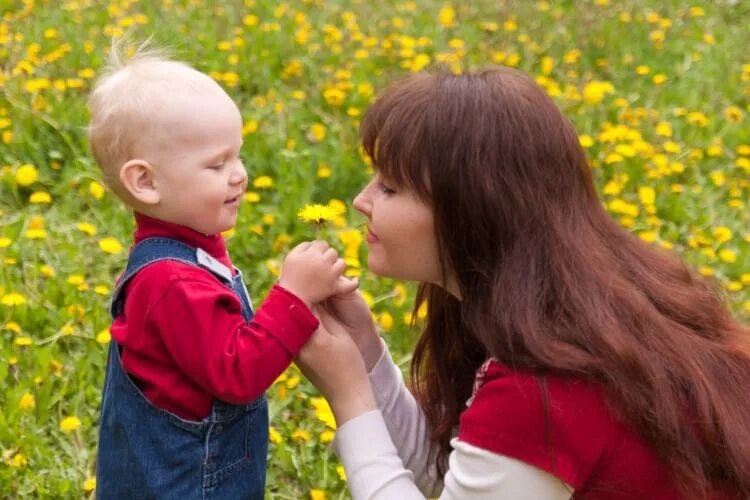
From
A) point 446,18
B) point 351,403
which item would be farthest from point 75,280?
point 446,18

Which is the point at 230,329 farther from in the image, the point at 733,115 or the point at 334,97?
the point at 733,115

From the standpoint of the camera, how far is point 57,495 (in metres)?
2.42

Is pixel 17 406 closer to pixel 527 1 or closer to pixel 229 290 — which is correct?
pixel 229 290

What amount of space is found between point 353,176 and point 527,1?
2.19 meters

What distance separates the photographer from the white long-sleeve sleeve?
5.36 ft

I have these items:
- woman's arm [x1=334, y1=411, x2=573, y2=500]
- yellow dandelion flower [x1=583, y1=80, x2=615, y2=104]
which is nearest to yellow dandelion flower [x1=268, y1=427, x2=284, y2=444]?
woman's arm [x1=334, y1=411, x2=573, y2=500]

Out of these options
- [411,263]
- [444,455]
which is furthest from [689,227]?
[411,263]

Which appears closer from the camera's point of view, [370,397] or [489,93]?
[489,93]

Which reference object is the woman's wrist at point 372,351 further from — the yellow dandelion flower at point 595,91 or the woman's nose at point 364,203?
the yellow dandelion flower at point 595,91

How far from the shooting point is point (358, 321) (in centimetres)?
201

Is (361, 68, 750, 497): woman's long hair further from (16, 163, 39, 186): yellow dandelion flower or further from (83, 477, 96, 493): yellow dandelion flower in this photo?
(16, 163, 39, 186): yellow dandelion flower

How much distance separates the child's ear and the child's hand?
222 mm

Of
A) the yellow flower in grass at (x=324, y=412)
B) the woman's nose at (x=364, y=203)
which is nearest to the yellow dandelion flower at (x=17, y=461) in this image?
Answer: the yellow flower in grass at (x=324, y=412)

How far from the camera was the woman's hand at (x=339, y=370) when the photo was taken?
1.82m
